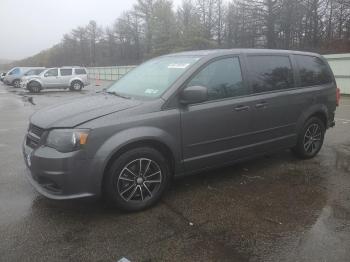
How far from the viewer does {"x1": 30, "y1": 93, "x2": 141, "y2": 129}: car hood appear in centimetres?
384

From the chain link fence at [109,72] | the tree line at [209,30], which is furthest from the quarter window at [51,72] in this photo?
the tree line at [209,30]

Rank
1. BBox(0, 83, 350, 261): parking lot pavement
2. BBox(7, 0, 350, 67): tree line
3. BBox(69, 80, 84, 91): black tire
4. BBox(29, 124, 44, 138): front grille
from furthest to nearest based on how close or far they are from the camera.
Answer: BBox(7, 0, 350, 67): tree line, BBox(69, 80, 84, 91): black tire, BBox(29, 124, 44, 138): front grille, BBox(0, 83, 350, 261): parking lot pavement

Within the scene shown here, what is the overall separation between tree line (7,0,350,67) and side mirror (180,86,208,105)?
29169 millimetres

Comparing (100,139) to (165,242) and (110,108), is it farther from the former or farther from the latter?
(165,242)

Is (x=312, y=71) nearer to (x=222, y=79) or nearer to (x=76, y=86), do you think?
(x=222, y=79)

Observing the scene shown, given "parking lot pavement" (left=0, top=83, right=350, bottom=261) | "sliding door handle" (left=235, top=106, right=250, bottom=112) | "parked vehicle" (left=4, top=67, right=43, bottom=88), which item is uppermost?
"parked vehicle" (left=4, top=67, right=43, bottom=88)

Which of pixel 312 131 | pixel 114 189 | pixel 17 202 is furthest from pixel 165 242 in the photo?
pixel 312 131

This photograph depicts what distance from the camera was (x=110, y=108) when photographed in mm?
4027

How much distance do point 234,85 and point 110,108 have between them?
1.74 metres

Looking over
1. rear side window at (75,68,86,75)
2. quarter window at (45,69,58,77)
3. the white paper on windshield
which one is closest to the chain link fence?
rear side window at (75,68,86,75)

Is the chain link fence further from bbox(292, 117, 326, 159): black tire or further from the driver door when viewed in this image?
the driver door

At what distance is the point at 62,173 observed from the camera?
11.9 feet

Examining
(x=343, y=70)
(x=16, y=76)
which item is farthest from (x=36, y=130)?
(x=16, y=76)

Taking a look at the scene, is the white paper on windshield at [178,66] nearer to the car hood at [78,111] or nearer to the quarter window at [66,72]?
the car hood at [78,111]
